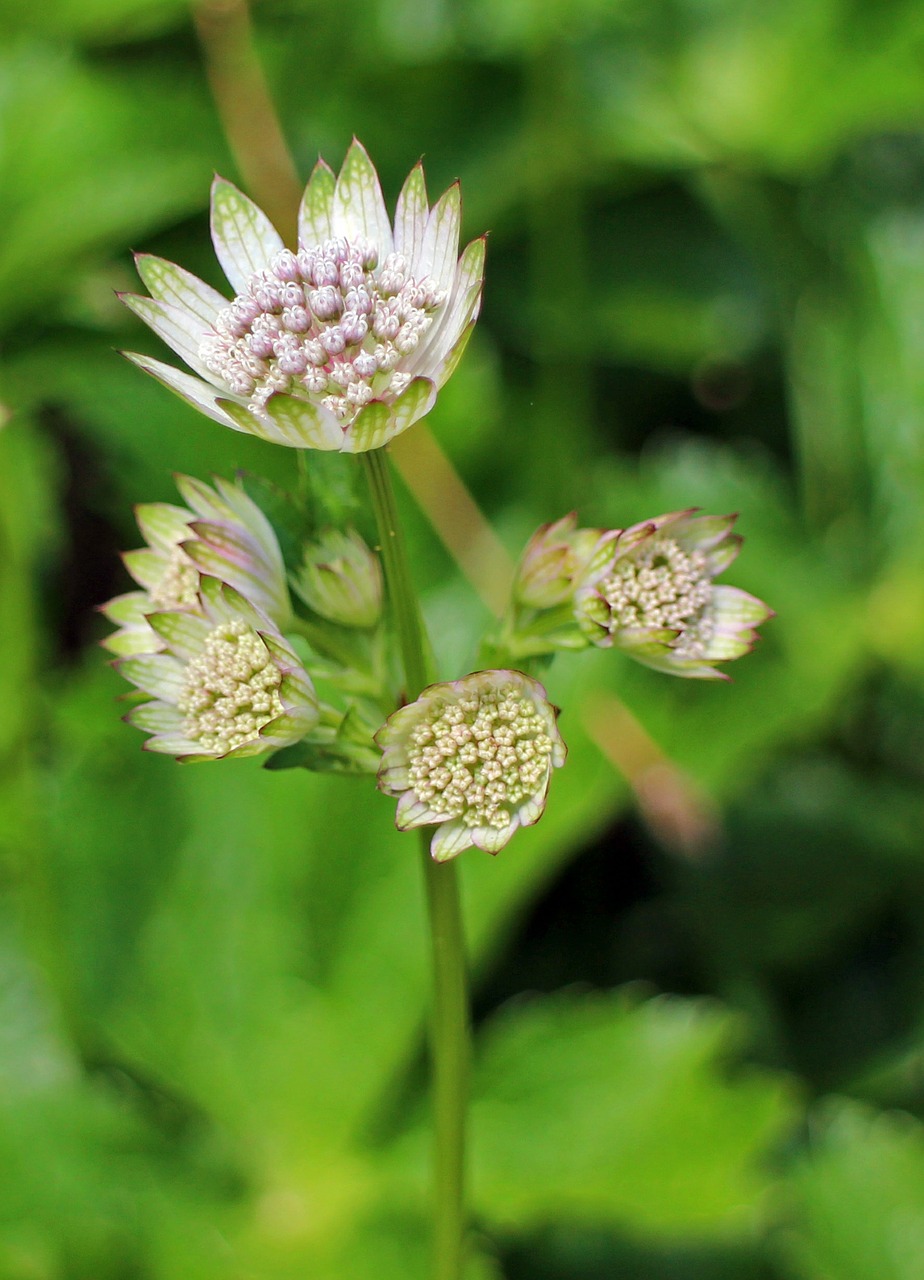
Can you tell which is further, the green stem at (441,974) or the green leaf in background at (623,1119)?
the green leaf in background at (623,1119)

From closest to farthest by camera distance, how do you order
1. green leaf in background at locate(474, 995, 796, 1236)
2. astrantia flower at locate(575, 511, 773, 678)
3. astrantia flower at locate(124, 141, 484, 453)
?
astrantia flower at locate(124, 141, 484, 453)
astrantia flower at locate(575, 511, 773, 678)
green leaf in background at locate(474, 995, 796, 1236)

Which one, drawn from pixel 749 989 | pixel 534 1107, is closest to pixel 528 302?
pixel 749 989

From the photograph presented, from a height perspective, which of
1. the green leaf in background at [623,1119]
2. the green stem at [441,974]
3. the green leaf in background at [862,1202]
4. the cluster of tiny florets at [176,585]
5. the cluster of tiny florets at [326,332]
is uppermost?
the cluster of tiny florets at [326,332]

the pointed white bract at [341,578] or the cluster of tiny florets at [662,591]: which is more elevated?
the pointed white bract at [341,578]

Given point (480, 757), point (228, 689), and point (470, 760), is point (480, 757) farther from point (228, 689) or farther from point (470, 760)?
point (228, 689)

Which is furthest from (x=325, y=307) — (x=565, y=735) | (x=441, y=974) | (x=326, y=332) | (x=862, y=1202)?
(x=862, y=1202)

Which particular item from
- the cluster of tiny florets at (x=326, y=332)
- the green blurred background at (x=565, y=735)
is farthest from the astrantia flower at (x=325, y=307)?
the green blurred background at (x=565, y=735)

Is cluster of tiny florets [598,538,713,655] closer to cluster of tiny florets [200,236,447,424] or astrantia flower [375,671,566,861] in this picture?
astrantia flower [375,671,566,861]

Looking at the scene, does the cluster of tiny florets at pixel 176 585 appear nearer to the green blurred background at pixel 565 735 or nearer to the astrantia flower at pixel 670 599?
the astrantia flower at pixel 670 599

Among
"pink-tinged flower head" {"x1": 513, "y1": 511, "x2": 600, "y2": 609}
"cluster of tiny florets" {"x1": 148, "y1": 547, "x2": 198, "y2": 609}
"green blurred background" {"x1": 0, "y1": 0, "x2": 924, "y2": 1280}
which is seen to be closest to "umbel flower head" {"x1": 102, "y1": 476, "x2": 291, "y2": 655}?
"cluster of tiny florets" {"x1": 148, "y1": 547, "x2": 198, "y2": 609}
